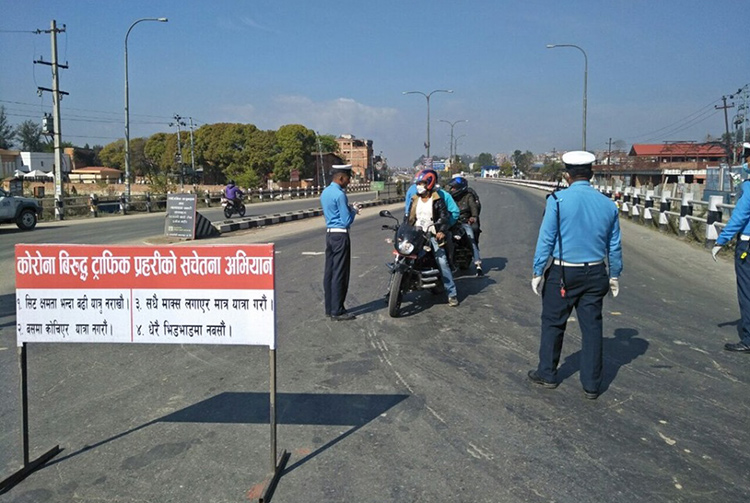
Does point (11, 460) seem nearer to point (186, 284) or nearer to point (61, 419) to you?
point (61, 419)

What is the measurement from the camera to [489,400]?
4.76 metres

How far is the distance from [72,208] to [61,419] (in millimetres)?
26218

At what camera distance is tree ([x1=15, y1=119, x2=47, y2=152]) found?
384 ft

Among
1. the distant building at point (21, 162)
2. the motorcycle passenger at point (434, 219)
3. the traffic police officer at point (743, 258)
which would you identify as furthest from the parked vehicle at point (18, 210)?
the distant building at point (21, 162)

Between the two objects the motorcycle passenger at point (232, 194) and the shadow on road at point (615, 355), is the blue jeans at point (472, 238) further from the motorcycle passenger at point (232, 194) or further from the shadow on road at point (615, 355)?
the motorcycle passenger at point (232, 194)

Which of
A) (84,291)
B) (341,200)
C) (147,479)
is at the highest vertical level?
(341,200)

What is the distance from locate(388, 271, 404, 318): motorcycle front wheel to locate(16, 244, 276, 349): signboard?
3.73 m

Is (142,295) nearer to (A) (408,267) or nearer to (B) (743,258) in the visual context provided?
(A) (408,267)

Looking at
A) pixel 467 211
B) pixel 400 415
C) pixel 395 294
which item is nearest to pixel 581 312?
pixel 400 415

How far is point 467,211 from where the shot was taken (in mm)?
10492

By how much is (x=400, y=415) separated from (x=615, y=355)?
2.61 m

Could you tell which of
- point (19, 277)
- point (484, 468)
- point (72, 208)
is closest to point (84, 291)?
point (19, 277)

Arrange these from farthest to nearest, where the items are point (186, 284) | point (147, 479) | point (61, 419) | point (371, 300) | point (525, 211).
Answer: point (525, 211)
point (371, 300)
point (61, 419)
point (186, 284)
point (147, 479)

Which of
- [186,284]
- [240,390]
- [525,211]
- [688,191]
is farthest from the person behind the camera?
[525,211]
